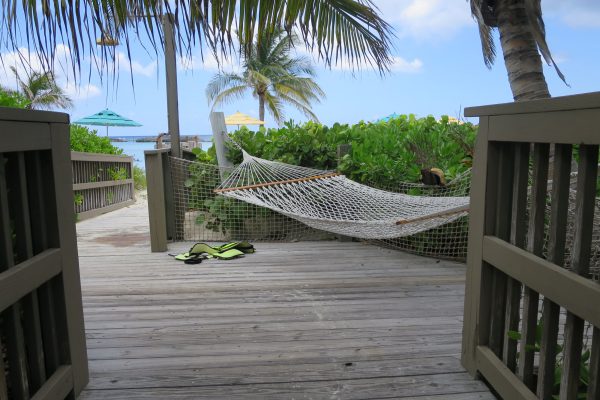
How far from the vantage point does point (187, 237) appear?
12.8 feet

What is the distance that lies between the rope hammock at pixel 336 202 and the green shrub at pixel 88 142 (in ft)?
11.8

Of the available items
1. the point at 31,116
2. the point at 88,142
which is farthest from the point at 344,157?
the point at 88,142

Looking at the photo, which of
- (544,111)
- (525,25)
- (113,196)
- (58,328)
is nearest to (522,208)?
(544,111)

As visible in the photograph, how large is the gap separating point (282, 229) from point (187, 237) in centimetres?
77

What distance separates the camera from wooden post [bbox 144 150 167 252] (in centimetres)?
337

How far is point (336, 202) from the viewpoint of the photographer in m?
3.21

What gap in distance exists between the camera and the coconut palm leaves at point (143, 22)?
1.40 meters

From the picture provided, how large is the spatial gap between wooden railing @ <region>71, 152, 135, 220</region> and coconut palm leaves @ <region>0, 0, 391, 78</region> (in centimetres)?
377

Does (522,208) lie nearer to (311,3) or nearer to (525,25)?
(311,3)

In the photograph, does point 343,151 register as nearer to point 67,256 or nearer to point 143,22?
point 143,22

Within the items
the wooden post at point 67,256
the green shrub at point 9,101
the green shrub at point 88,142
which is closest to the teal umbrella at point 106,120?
the green shrub at point 88,142

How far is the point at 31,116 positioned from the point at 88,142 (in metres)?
5.84

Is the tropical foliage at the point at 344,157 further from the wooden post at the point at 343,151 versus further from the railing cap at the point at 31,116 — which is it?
the railing cap at the point at 31,116

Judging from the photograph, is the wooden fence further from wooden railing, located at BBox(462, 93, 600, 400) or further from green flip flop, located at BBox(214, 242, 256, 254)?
green flip flop, located at BBox(214, 242, 256, 254)
